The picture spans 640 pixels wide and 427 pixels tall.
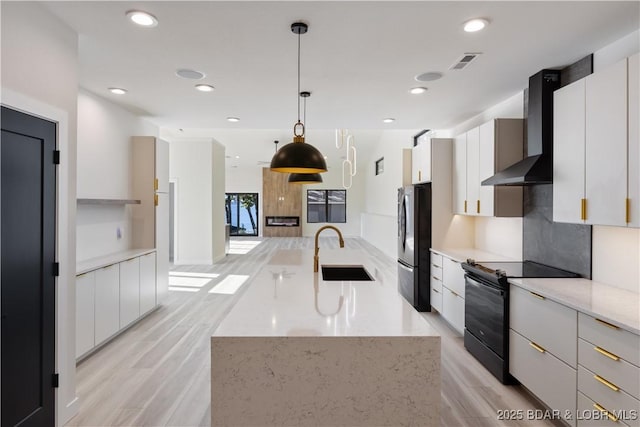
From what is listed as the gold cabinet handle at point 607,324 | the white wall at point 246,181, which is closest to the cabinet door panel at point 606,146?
the gold cabinet handle at point 607,324

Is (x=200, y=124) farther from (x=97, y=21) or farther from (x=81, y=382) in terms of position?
(x=81, y=382)

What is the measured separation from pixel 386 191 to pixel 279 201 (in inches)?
211

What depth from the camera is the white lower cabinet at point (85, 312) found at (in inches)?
122

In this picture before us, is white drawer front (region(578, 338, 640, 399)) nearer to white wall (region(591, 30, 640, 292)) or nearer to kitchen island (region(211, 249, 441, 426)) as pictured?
white wall (region(591, 30, 640, 292))

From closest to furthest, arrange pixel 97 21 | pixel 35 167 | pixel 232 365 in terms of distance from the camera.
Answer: pixel 232 365 → pixel 35 167 → pixel 97 21

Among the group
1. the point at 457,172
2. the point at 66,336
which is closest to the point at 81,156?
the point at 66,336

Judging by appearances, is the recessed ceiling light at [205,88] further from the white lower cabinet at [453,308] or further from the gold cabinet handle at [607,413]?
the gold cabinet handle at [607,413]

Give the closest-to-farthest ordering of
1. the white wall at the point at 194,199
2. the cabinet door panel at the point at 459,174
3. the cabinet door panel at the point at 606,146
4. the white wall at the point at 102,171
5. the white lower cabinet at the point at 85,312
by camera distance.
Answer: the cabinet door panel at the point at 606,146, the white lower cabinet at the point at 85,312, the white wall at the point at 102,171, the cabinet door panel at the point at 459,174, the white wall at the point at 194,199

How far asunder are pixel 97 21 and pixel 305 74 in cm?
160

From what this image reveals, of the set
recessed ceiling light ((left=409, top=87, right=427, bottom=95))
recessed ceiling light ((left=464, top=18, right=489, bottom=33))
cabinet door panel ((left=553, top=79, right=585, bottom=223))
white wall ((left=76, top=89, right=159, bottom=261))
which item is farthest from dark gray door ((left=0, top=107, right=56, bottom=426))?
cabinet door panel ((left=553, top=79, right=585, bottom=223))

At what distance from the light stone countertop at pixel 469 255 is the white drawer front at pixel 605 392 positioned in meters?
1.77

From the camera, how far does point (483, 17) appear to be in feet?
7.25

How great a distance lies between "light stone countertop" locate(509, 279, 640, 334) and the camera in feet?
6.05

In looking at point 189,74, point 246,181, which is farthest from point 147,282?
point 246,181
